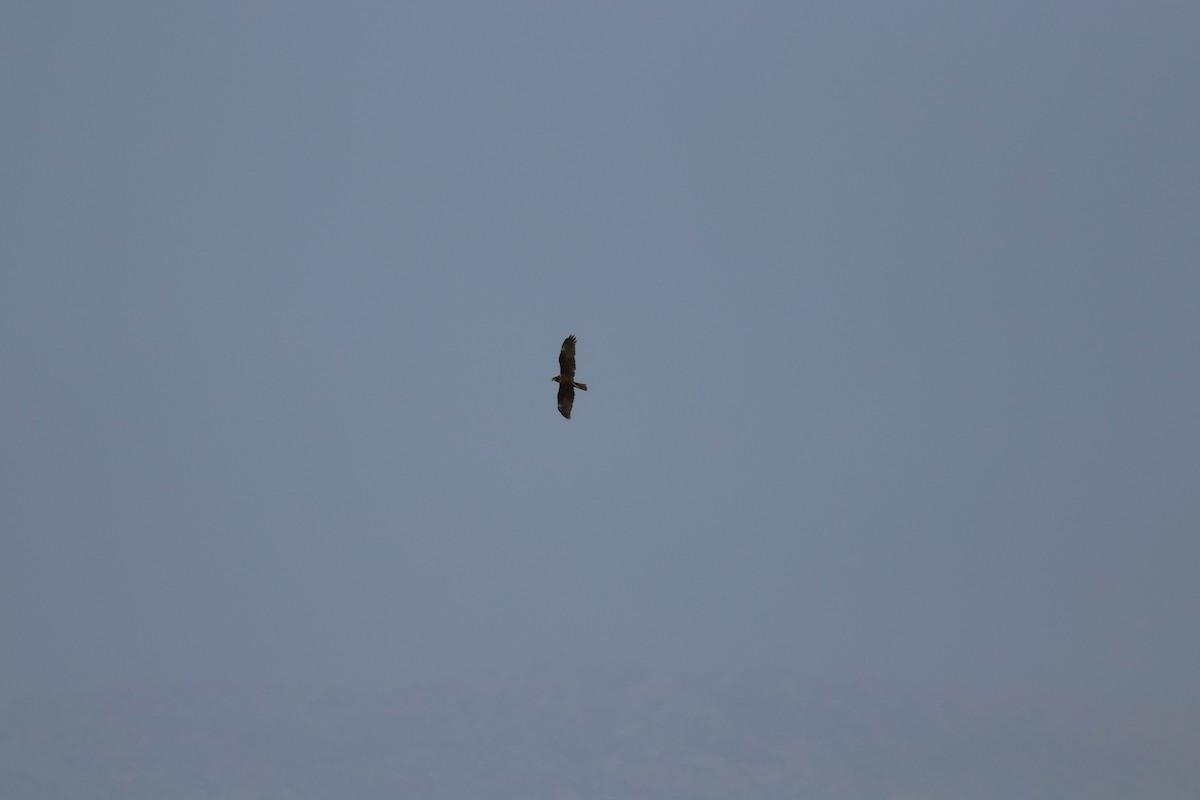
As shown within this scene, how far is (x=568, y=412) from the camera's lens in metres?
40.8

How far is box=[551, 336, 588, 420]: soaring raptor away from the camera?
133 ft

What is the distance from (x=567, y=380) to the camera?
41.6m

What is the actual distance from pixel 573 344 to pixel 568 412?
11.3ft

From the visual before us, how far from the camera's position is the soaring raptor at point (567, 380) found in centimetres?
4056

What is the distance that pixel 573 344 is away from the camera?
4012cm

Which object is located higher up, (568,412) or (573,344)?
(573,344)
